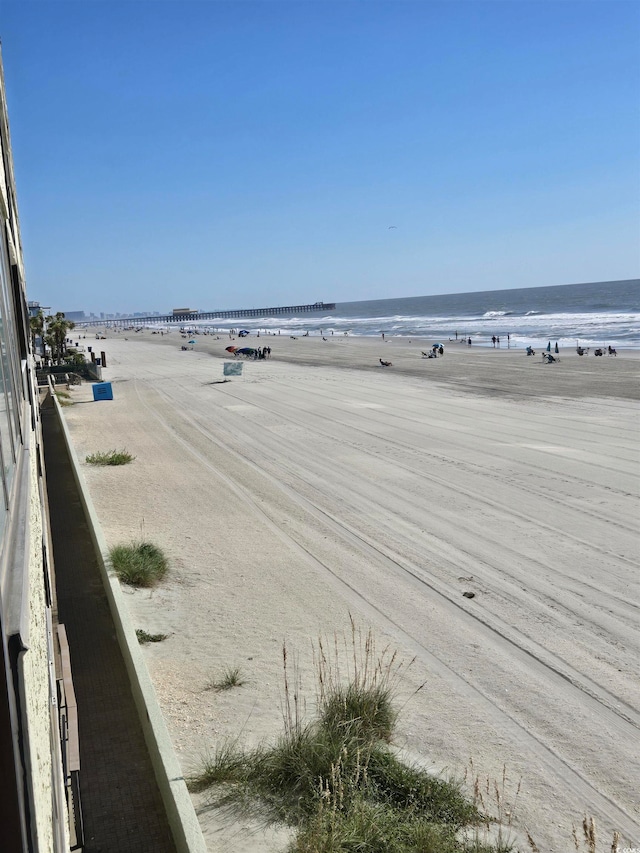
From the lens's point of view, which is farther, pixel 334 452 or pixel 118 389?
pixel 118 389

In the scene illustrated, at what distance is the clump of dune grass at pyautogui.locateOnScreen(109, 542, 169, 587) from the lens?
25.5ft

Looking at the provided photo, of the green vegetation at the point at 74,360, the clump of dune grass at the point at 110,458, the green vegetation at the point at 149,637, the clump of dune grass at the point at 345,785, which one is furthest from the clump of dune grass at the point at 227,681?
the green vegetation at the point at 74,360

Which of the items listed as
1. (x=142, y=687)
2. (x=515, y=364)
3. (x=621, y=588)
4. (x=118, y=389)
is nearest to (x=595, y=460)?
(x=621, y=588)

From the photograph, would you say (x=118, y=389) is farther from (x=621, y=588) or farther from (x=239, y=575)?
(x=621, y=588)

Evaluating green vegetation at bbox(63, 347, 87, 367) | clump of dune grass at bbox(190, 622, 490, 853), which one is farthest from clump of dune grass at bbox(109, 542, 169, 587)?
green vegetation at bbox(63, 347, 87, 367)

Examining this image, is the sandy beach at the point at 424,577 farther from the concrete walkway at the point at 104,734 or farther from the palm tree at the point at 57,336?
the palm tree at the point at 57,336

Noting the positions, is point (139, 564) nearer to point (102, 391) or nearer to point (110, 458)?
point (110, 458)

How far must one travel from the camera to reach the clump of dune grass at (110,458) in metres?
14.3

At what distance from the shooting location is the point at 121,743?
484 cm

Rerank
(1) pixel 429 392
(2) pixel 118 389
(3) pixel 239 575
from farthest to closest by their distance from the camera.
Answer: (2) pixel 118 389 < (1) pixel 429 392 < (3) pixel 239 575

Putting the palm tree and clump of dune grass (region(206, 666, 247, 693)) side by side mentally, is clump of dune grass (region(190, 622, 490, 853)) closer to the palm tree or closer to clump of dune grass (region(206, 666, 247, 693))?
clump of dune grass (region(206, 666, 247, 693))

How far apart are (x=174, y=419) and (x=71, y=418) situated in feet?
10.7

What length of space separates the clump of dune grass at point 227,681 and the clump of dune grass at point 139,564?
7.19ft

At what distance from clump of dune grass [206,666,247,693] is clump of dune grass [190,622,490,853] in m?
0.62
